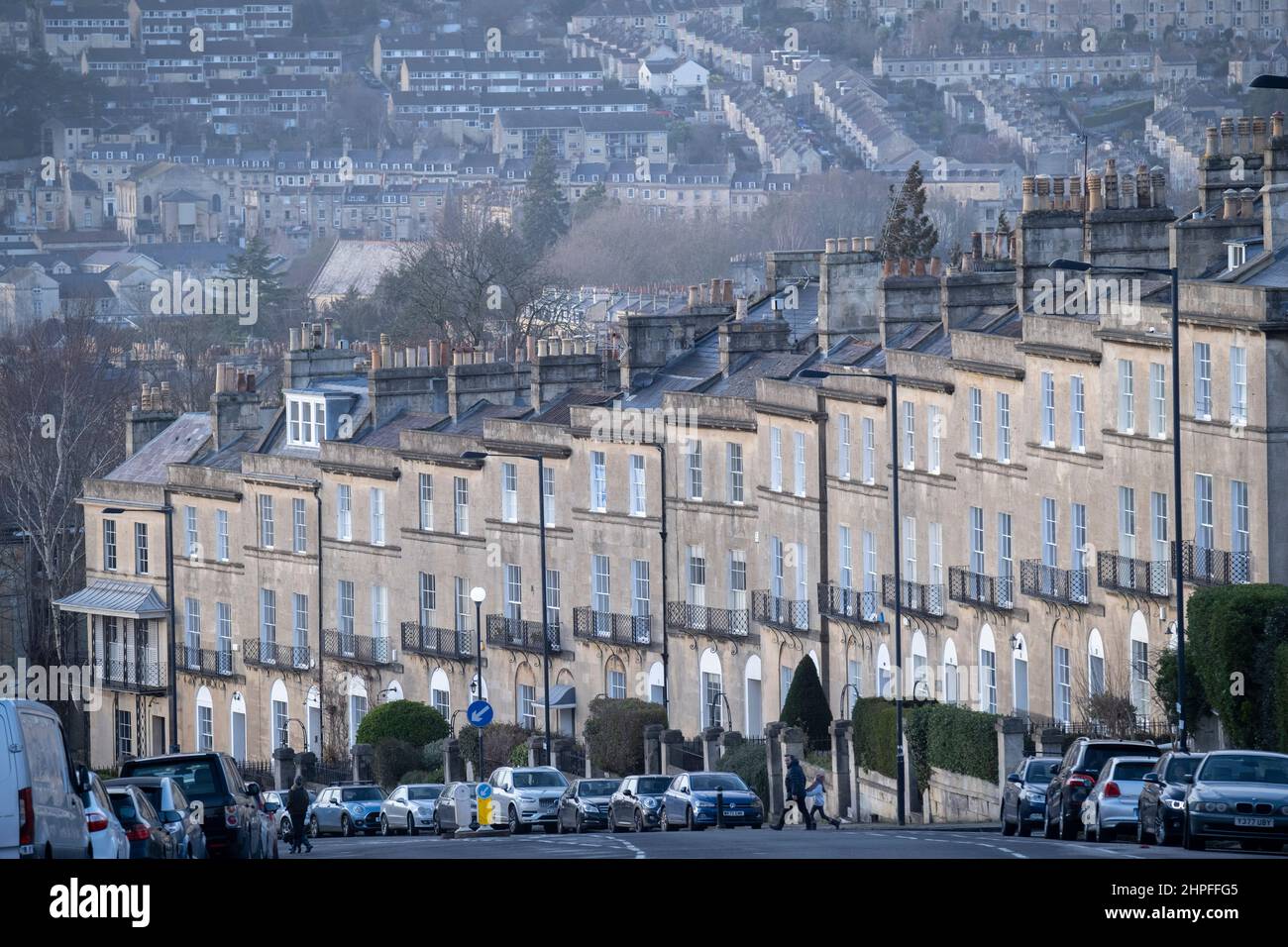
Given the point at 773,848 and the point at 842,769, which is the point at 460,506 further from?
the point at 773,848

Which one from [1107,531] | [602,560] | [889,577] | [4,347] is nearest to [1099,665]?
[1107,531]

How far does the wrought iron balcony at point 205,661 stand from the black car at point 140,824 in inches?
2426

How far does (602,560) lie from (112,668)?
71.5ft

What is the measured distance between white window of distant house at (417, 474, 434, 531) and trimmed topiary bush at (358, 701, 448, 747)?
20.1 ft

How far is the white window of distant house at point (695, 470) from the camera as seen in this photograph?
8512 centimetres

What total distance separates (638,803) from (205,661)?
40.9 m

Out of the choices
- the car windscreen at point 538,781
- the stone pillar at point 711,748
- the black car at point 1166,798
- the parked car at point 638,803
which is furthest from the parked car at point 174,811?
the stone pillar at point 711,748

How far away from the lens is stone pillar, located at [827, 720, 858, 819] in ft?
239

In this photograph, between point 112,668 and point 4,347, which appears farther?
point 4,347

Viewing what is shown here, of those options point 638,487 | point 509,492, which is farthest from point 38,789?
point 509,492

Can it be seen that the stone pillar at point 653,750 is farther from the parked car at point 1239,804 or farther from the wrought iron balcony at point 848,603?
the parked car at point 1239,804
